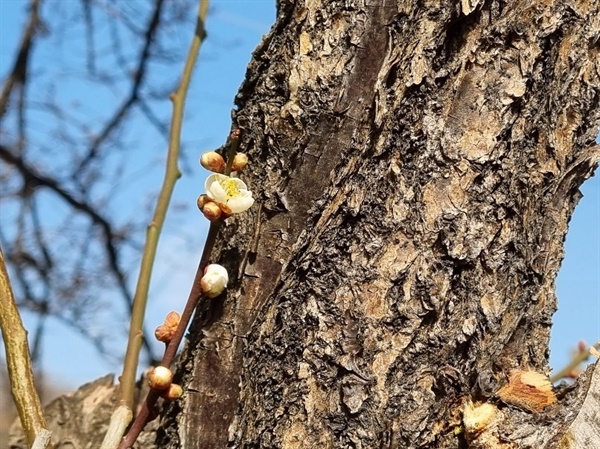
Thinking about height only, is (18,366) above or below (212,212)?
below

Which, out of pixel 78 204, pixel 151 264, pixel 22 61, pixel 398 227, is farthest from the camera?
pixel 78 204

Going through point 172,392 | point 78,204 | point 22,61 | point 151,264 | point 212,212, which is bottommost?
point 172,392

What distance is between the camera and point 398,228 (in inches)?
28.6

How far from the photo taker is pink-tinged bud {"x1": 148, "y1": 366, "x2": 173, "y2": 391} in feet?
2.52

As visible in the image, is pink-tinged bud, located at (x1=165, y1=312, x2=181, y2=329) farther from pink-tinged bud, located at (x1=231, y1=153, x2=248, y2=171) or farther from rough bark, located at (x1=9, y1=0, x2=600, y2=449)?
pink-tinged bud, located at (x1=231, y1=153, x2=248, y2=171)

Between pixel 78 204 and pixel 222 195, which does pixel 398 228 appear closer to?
pixel 222 195

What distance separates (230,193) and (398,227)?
0.18 m

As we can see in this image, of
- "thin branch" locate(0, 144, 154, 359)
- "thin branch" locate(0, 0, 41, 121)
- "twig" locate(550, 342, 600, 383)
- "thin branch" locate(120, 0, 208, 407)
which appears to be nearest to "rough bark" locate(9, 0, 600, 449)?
"thin branch" locate(120, 0, 208, 407)

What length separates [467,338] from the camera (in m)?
0.71

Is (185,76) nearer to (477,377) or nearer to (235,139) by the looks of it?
(235,139)

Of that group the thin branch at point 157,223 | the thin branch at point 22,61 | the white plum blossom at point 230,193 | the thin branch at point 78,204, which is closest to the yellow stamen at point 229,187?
the white plum blossom at point 230,193

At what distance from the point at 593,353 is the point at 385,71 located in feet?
1.09

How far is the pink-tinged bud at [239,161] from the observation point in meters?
0.80

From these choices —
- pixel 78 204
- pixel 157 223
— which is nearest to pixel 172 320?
pixel 157 223
